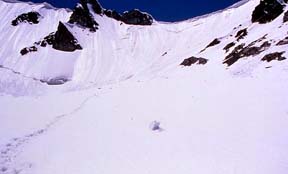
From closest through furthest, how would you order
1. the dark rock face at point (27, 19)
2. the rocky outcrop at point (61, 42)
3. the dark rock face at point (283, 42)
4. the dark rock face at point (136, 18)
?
1. the dark rock face at point (283, 42)
2. the rocky outcrop at point (61, 42)
3. the dark rock face at point (27, 19)
4. the dark rock face at point (136, 18)

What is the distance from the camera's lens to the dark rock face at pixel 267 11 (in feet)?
144

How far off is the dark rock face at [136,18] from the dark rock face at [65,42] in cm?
2439

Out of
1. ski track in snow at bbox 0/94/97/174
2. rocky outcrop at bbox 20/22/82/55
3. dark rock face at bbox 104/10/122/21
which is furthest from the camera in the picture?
dark rock face at bbox 104/10/122/21

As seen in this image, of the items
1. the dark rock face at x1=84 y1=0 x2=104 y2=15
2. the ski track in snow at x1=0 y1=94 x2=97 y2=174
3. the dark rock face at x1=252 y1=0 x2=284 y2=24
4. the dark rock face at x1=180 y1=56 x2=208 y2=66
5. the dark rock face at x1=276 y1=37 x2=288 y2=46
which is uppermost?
the dark rock face at x1=84 y1=0 x2=104 y2=15

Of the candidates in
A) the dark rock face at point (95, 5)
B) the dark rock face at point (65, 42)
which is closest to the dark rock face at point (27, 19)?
the dark rock face at point (95, 5)

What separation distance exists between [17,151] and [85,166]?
382 centimetres

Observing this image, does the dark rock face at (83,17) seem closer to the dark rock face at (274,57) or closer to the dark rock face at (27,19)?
the dark rock face at (27,19)

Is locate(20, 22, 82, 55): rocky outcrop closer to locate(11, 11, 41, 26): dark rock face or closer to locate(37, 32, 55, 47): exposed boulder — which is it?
locate(37, 32, 55, 47): exposed boulder

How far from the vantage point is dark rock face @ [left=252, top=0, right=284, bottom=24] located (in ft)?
144

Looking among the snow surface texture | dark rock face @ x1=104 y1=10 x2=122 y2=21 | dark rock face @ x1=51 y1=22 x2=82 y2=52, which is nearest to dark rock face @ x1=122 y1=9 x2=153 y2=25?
dark rock face @ x1=104 y1=10 x2=122 y2=21

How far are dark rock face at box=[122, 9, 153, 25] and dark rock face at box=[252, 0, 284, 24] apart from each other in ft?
180

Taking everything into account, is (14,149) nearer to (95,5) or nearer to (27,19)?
(95,5)

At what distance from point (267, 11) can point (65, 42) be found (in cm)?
4807

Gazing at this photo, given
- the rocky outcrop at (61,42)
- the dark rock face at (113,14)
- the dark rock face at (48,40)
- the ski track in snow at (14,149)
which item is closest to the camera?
the ski track in snow at (14,149)
